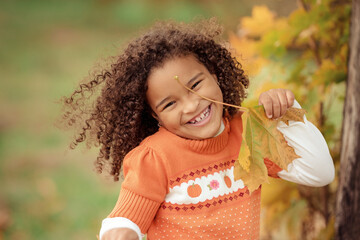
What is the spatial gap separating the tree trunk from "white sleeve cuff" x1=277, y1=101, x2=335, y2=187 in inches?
12.2

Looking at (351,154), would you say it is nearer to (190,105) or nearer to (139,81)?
(190,105)

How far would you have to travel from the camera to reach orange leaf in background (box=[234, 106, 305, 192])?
1216mm

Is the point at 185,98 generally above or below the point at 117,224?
above

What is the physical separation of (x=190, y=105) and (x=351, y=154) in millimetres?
744

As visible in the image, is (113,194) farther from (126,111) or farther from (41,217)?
(126,111)

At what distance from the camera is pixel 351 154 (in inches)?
64.5

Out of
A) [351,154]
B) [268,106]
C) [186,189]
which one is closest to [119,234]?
[186,189]

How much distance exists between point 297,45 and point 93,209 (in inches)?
61.6

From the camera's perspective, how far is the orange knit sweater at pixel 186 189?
1255 millimetres

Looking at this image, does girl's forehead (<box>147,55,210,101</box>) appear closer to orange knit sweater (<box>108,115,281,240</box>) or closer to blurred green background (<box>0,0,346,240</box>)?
orange knit sweater (<box>108,115,281,240</box>)

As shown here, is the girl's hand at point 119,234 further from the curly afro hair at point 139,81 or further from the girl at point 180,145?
the curly afro hair at point 139,81

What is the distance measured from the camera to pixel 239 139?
1421mm

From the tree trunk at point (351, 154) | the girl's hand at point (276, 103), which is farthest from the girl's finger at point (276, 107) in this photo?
the tree trunk at point (351, 154)

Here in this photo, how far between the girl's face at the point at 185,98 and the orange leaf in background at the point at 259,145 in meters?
0.13
